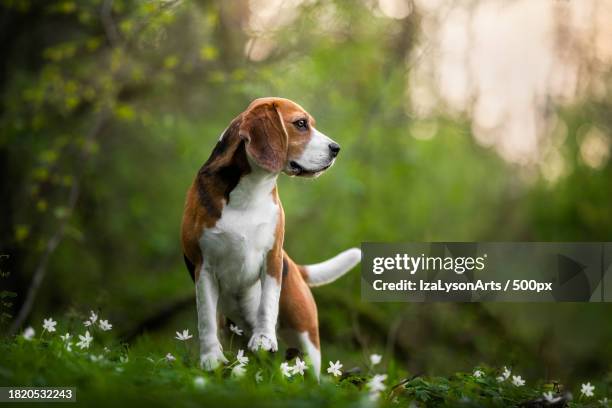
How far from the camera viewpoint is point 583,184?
12141 mm

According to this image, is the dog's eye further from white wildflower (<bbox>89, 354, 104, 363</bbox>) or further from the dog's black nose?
white wildflower (<bbox>89, 354, 104, 363</bbox>)

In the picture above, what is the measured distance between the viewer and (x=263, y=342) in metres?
4.20

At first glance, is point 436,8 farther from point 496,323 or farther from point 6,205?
point 6,205

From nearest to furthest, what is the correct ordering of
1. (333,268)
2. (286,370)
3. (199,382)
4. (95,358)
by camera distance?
(199,382) → (95,358) → (286,370) → (333,268)

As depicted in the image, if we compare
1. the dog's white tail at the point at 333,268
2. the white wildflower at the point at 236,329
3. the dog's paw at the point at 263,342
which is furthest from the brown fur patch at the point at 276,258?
the dog's white tail at the point at 333,268

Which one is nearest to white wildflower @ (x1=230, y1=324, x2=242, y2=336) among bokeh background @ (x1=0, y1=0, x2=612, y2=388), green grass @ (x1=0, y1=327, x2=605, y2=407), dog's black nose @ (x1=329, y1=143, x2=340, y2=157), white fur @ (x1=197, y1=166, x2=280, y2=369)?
green grass @ (x1=0, y1=327, x2=605, y2=407)

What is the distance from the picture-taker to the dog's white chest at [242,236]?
423cm

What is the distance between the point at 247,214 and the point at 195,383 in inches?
47.8

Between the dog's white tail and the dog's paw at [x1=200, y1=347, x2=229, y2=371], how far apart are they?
4.54ft

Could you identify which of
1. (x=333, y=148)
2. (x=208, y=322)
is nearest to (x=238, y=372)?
(x=208, y=322)

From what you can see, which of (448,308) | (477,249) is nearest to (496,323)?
(448,308)

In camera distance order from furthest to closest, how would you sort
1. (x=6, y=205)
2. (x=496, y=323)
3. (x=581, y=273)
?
1. (x=6, y=205)
2. (x=496, y=323)
3. (x=581, y=273)

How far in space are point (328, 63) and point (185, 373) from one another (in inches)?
351

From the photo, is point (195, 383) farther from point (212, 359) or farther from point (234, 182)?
point (234, 182)
